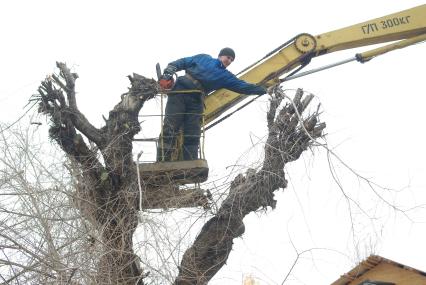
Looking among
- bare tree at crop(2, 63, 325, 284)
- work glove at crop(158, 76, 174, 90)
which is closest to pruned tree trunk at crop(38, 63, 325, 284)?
bare tree at crop(2, 63, 325, 284)

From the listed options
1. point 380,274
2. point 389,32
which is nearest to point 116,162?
point 380,274

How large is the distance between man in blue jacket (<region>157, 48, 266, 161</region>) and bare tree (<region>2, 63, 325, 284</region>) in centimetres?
80

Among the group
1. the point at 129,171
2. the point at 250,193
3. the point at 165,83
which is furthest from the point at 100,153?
the point at 250,193

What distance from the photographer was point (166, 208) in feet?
32.2

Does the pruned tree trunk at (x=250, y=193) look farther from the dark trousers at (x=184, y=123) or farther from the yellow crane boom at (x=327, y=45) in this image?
the yellow crane boom at (x=327, y=45)

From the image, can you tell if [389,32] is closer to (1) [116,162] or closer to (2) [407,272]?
(2) [407,272]

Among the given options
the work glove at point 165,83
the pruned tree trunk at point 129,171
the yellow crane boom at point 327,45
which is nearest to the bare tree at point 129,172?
the pruned tree trunk at point 129,171

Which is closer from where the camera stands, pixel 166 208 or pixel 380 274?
pixel 166 208

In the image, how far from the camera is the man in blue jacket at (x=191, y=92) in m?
10.8

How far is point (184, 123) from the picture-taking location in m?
11.0

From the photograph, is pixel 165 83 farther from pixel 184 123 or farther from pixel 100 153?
pixel 100 153

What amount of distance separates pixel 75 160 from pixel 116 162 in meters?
0.48

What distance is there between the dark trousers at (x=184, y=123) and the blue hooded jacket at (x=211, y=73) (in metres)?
0.21

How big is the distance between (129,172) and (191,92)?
163 cm
